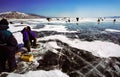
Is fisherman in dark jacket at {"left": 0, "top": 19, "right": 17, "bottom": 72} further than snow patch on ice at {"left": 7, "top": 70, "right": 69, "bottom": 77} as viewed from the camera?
No

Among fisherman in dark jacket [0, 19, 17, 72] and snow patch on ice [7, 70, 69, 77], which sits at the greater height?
fisherman in dark jacket [0, 19, 17, 72]

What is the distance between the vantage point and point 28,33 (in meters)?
9.25

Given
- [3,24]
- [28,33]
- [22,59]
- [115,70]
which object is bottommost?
[115,70]

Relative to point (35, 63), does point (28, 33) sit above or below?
above

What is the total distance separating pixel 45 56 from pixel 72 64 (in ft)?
5.60

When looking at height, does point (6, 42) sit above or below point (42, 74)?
above

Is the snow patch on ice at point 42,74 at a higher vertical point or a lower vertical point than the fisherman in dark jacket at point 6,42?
lower

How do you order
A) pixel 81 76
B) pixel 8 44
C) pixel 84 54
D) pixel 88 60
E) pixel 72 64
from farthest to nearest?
pixel 84 54, pixel 88 60, pixel 72 64, pixel 81 76, pixel 8 44

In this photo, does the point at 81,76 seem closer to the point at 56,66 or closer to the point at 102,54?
the point at 56,66

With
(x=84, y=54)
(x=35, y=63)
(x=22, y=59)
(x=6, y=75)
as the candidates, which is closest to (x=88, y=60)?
(x=84, y=54)

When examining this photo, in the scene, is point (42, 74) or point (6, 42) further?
point (42, 74)

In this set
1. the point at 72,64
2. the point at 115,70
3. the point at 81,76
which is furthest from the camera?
the point at 72,64

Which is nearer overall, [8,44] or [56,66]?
[8,44]

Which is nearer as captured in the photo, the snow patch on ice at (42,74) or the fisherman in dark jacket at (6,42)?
the fisherman in dark jacket at (6,42)
